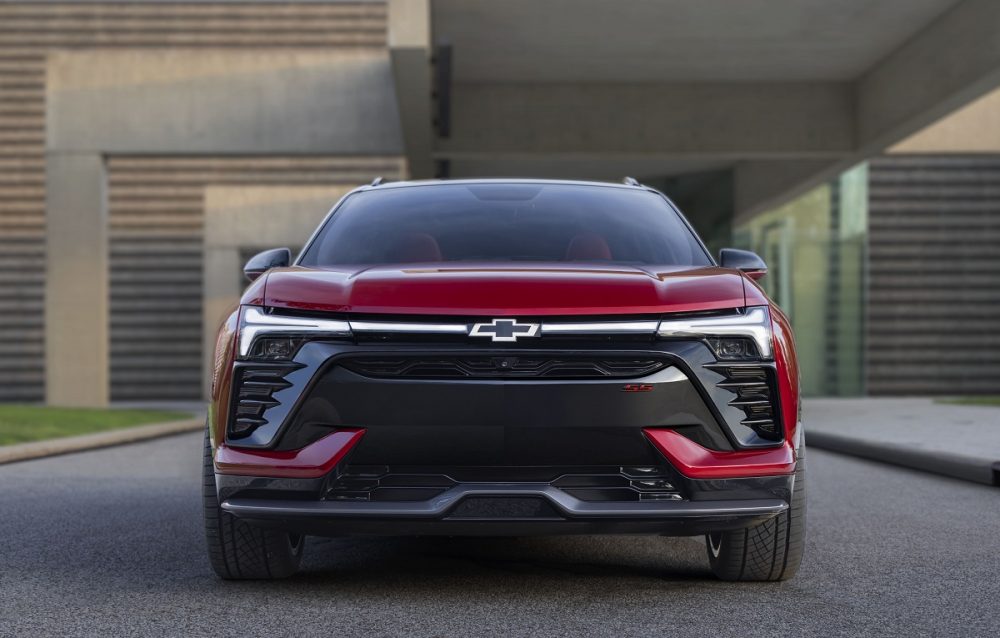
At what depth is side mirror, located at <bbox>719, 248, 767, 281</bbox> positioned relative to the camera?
5266 millimetres

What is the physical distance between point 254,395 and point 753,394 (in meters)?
1.64

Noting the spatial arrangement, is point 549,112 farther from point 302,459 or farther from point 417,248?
point 302,459

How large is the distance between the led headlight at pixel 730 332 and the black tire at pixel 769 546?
1.61 ft

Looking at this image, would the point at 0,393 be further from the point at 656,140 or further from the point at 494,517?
the point at 494,517

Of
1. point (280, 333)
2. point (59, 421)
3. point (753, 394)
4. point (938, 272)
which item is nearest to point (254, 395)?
point (280, 333)

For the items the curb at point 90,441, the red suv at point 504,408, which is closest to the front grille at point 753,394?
the red suv at point 504,408

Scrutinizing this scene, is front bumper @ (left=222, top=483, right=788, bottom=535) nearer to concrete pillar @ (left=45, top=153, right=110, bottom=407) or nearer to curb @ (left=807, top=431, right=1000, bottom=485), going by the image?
curb @ (left=807, top=431, right=1000, bottom=485)

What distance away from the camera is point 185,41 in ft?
113

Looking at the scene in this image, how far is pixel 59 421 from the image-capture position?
1480 centimetres

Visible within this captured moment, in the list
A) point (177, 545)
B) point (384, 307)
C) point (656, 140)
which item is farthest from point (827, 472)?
point (656, 140)

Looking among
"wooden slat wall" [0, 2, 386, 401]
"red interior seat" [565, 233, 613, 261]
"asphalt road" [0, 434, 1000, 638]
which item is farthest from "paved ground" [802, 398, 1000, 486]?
"wooden slat wall" [0, 2, 386, 401]

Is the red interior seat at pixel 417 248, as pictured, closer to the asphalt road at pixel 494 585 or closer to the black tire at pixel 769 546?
the asphalt road at pixel 494 585

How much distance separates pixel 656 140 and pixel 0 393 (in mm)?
21244

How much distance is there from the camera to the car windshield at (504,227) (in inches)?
209
